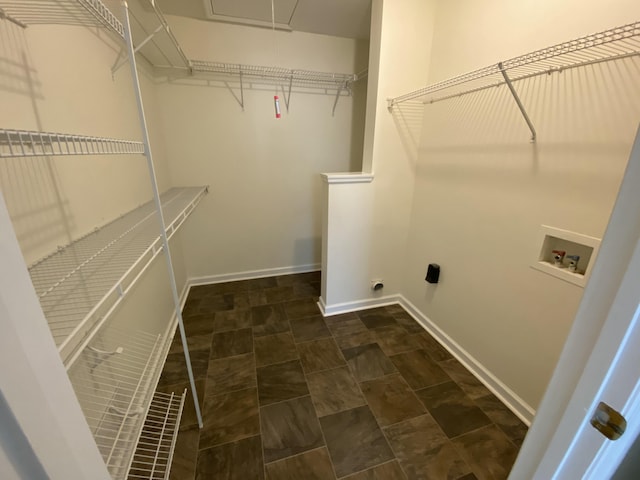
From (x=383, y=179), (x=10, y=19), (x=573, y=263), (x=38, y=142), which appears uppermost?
(x=10, y=19)

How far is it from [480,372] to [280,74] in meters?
2.85

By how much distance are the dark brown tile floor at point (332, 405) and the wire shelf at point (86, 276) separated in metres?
0.86

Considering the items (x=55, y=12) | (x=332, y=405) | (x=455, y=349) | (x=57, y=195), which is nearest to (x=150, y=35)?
(x=55, y=12)

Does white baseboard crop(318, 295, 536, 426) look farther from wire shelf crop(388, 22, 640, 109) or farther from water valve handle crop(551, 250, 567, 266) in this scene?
wire shelf crop(388, 22, 640, 109)

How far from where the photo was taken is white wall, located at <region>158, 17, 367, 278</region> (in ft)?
7.36

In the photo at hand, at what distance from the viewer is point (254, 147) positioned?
99.7 inches

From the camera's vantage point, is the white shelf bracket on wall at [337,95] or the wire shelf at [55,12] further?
Result: the white shelf bracket on wall at [337,95]

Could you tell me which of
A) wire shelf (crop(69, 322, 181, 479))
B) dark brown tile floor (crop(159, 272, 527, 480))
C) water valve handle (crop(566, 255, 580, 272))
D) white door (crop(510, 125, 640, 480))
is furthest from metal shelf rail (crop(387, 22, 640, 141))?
wire shelf (crop(69, 322, 181, 479))

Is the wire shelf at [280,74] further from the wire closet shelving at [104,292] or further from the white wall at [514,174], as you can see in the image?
the white wall at [514,174]

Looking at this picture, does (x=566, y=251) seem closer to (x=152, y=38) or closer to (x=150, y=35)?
(x=150, y=35)

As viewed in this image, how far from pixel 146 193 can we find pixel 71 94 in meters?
0.81

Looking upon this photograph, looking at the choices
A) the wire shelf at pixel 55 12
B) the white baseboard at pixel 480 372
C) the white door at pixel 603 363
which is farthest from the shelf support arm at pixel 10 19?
the white baseboard at pixel 480 372

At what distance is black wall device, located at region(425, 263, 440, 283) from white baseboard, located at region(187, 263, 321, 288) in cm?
141

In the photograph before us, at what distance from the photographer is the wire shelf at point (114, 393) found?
85 centimetres
